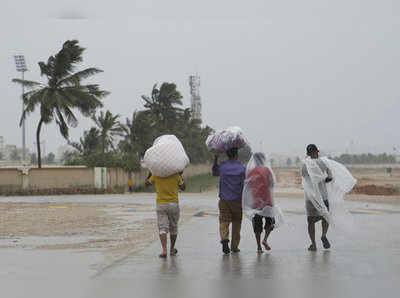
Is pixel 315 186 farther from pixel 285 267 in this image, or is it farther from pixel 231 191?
pixel 285 267

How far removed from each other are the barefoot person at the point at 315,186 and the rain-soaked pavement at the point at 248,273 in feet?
1.72

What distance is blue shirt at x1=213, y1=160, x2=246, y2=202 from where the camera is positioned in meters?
9.48

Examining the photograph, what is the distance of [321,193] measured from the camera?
997cm

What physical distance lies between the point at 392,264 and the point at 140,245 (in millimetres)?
4347

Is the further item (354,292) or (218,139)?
(218,139)

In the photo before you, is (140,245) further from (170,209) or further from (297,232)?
(297,232)

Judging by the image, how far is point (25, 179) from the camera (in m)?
39.0

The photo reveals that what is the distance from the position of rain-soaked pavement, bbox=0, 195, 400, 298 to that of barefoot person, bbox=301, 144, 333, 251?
1.72ft

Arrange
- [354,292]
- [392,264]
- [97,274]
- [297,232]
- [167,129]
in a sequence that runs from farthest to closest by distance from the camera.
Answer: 1. [167,129]
2. [297,232]
3. [392,264]
4. [97,274]
5. [354,292]

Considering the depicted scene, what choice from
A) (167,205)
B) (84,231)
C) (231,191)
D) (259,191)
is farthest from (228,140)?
(84,231)

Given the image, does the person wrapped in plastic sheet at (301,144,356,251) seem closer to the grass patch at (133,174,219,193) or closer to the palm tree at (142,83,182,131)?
the grass patch at (133,174,219,193)

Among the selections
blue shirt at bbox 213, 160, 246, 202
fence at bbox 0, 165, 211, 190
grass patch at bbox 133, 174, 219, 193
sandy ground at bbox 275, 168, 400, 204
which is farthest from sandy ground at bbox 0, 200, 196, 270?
grass patch at bbox 133, 174, 219, 193

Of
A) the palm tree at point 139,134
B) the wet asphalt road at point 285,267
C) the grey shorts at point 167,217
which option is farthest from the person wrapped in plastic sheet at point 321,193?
the palm tree at point 139,134

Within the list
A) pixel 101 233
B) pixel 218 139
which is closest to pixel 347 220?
pixel 218 139
